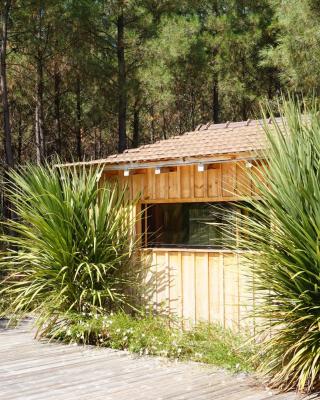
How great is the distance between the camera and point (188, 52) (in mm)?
19047

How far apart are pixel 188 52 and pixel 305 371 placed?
15.2 metres

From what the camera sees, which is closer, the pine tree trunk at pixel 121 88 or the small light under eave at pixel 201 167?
the small light under eave at pixel 201 167

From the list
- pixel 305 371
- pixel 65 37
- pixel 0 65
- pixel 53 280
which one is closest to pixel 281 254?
pixel 305 371

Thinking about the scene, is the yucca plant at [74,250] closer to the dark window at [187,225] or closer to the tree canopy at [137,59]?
the dark window at [187,225]

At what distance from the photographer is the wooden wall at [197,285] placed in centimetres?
712

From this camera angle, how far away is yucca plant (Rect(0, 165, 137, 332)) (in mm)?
7836

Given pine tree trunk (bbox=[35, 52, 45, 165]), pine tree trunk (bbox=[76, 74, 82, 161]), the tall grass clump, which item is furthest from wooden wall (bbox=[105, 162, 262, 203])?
pine tree trunk (bbox=[76, 74, 82, 161])

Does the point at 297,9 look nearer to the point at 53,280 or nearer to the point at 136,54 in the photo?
the point at 136,54

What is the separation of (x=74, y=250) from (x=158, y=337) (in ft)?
5.61

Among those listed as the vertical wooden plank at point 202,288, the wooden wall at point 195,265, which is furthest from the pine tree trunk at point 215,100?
the vertical wooden plank at point 202,288

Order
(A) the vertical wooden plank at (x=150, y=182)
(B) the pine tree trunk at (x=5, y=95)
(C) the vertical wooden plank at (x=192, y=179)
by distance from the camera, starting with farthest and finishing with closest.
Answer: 1. (B) the pine tree trunk at (x=5, y=95)
2. (A) the vertical wooden plank at (x=150, y=182)
3. (C) the vertical wooden plank at (x=192, y=179)

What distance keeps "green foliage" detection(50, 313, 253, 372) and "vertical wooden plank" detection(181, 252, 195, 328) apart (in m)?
0.20

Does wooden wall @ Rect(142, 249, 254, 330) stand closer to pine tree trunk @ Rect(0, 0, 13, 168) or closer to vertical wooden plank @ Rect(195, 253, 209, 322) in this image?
vertical wooden plank @ Rect(195, 253, 209, 322)

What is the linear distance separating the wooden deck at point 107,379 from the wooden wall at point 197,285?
3.52 ft
